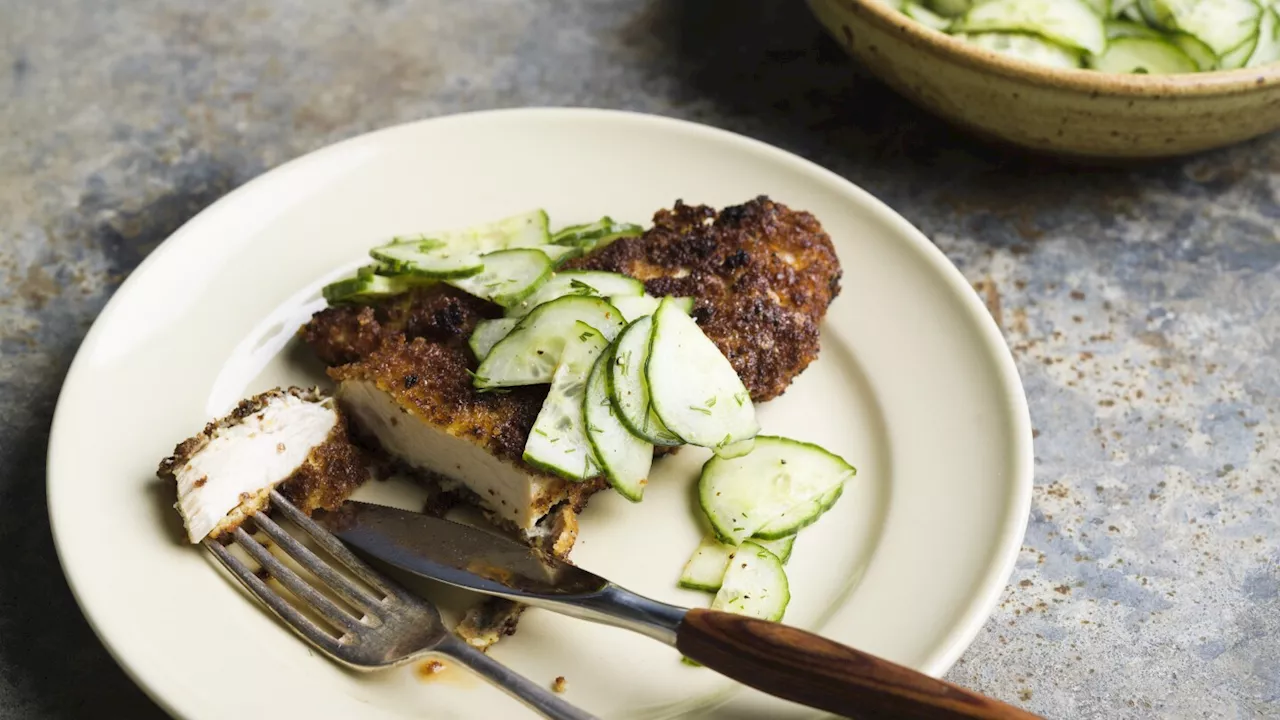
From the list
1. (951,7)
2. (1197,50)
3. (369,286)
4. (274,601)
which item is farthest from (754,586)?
(1197,50)

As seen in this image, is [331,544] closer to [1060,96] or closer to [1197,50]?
[1060,96]

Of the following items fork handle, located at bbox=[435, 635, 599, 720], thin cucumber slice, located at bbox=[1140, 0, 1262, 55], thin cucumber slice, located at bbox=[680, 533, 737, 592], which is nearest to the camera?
fork handle, located at bbox=[435, 635, 599, 720]

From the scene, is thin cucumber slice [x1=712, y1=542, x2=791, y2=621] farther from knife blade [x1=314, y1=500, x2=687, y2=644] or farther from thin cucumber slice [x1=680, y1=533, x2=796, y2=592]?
knife blade [x1=314, y1=500, x2=687, y2=644]

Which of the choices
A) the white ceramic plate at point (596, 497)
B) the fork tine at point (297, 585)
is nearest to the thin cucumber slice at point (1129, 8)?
the white ceramic plate at point (596, 497)

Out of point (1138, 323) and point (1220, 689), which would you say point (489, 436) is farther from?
point (1138, 323)

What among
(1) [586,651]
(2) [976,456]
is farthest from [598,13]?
(1) [586,651]

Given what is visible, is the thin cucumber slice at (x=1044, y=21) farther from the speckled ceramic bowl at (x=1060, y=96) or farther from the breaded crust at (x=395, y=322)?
the breaded crust at (x=395, y=322)

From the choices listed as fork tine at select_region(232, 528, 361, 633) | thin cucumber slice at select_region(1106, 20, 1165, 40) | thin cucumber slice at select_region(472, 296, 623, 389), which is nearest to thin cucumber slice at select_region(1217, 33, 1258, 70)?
thin cucumber slice at select_region(1106, 20, 1165, 40)
